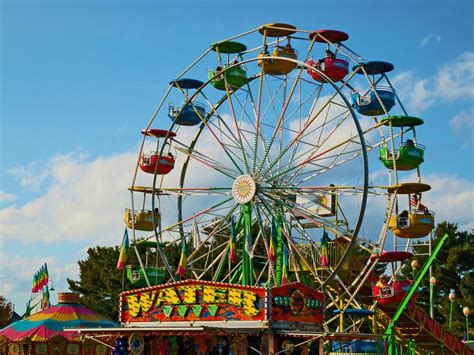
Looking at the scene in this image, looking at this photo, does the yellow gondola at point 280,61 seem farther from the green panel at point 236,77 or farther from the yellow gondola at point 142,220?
the yellow gondola at point 142,220

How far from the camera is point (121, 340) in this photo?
25.6 m

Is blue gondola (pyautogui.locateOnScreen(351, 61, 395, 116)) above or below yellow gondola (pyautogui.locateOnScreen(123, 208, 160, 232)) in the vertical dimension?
above

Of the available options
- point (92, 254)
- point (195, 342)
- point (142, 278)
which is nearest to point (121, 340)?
point (195, 342)

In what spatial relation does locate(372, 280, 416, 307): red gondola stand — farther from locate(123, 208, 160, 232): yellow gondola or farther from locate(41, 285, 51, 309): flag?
locate(41, 285, 51, 309): flag

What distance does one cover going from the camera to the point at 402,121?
3044cm

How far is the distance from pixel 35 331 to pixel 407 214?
647 inches

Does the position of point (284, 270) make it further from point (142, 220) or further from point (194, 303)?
point (142, 220)

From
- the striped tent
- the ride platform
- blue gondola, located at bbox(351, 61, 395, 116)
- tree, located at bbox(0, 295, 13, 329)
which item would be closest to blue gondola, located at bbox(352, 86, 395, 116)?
blue gondola, located at bbox(351, 61, 395, 116)

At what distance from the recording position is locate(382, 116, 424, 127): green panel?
30266 millimetres

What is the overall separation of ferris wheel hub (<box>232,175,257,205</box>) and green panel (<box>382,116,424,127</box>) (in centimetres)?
534

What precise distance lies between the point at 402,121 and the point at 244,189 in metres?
6.29

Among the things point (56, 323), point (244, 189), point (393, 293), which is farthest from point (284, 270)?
point (56, 323)

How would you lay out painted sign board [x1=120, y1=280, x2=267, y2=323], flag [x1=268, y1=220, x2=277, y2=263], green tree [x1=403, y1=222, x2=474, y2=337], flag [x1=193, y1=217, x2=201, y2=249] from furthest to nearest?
green tree [x1=403, y1=222, x2=474, y2=337]
flag [x1=193, y1=217, x2=201, y2=249]
flag [x1=268, y1=220, x2=277, y2=263]
painted sign board [x1=120, y1=280, x2=267, y2=323]

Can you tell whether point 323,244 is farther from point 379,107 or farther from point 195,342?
point 195,342
